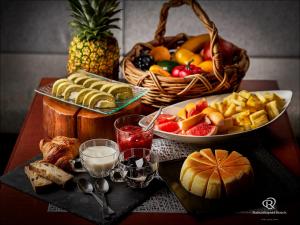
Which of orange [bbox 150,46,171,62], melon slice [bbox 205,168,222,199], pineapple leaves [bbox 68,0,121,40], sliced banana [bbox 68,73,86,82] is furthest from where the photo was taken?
orange [bbox 150,46,171,62]

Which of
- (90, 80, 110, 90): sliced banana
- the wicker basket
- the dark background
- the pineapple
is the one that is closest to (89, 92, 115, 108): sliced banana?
(90, 80, 110, 90): sliced banana

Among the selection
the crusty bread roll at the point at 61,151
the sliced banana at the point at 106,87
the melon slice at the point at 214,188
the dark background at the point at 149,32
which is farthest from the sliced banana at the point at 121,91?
the dark background at the point at 149,32

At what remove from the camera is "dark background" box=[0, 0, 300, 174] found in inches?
112

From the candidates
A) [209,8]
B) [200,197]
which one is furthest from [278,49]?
[200,197]

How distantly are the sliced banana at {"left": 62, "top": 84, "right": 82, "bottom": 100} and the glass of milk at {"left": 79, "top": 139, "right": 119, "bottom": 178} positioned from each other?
0.29 m

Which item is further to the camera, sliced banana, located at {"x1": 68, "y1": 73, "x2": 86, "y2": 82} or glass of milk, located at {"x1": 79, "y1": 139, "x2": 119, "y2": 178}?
sliced banana, located at {"x1": 68, "y1": 73, "x2": 86, "y2": 82}

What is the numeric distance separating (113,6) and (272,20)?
1.12 meters

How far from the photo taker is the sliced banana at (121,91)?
73.9 inches

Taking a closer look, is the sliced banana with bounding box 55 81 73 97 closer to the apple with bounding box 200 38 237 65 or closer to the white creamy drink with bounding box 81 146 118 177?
the white creamy drink with bounding box 81 146 118 177

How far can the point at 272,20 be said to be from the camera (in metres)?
2.87

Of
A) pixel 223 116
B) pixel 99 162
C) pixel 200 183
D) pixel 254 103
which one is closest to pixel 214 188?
pixel 200 183

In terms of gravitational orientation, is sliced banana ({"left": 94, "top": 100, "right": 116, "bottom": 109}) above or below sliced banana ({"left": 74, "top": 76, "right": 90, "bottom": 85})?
below

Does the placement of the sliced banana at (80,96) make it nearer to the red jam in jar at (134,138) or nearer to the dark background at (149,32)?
the red jam in jar at (134,138)

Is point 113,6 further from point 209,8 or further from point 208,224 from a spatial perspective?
point 208,224
